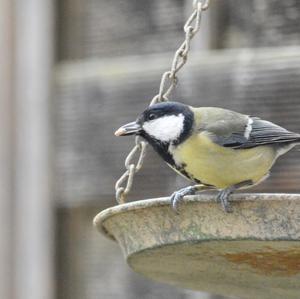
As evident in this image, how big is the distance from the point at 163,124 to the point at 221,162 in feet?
0.41

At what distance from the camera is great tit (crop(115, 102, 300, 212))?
2.16 metres

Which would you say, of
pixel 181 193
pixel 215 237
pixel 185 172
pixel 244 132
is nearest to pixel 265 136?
pixel 244 132

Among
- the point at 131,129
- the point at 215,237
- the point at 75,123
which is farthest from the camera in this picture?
the point at 75,123

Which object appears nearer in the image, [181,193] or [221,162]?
[181,193]

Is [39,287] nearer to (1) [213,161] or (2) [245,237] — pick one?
(1) [213,161]

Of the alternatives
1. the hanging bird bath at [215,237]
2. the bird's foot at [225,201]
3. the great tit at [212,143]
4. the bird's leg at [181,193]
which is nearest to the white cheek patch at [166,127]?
the great tit at [212,143]

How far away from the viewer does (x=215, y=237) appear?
5.94 ft

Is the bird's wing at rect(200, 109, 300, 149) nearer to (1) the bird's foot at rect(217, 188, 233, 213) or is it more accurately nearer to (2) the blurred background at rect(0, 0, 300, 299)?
(1) the bird's foot at rect(217, 188, 233, 213)

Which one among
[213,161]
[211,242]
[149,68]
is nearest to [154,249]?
[211,242]

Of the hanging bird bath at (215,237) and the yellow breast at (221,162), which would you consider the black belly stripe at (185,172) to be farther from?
the hanging bird bath at (215,237)

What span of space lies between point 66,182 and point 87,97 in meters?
0.22

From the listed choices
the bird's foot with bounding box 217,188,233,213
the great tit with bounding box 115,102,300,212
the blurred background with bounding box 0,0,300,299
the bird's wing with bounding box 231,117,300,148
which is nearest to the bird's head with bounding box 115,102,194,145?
the great tit with bounding box 115,102,300,212

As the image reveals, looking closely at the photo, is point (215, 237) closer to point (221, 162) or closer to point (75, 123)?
point (221, 162)

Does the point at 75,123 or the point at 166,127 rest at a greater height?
the point at 166,127
